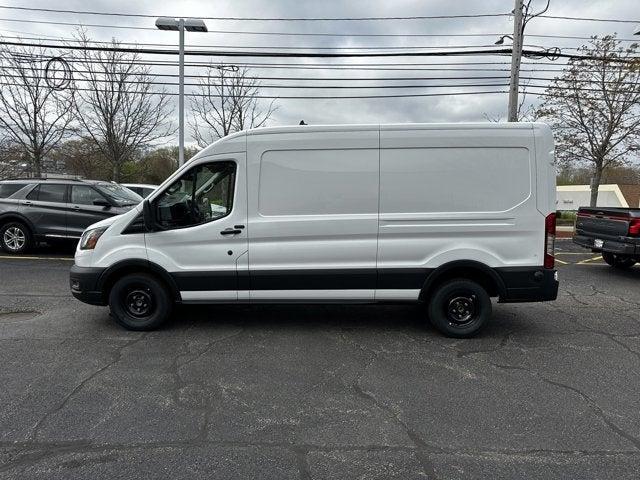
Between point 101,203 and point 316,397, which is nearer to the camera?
point 316,397

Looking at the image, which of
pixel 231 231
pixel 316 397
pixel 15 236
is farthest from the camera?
pixel 15 236

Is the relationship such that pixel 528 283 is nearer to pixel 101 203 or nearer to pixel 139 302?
pixel 139 302

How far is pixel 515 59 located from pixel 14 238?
15841 millimetres

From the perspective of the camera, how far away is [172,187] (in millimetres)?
4895

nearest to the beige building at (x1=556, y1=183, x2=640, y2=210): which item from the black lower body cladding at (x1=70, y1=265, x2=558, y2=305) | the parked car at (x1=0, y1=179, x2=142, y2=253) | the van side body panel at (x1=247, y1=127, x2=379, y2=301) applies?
the black lower body cladding at (x1=70, y1=265, x2=558, y2=305)


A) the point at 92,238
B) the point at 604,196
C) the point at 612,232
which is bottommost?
the point at 92,238

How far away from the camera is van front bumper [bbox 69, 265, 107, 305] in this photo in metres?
4.96

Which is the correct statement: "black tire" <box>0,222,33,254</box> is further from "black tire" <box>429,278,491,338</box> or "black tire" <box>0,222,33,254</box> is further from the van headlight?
"black tire" <box>429,278,491,338</box>

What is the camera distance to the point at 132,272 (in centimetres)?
507

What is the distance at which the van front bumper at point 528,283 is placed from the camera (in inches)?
188

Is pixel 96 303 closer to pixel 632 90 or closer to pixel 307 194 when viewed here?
pixel 307 194

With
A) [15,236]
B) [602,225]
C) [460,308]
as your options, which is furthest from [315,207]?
[15,236]

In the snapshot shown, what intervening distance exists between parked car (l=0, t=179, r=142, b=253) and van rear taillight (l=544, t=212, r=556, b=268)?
8.88m

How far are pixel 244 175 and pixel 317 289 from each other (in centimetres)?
152
